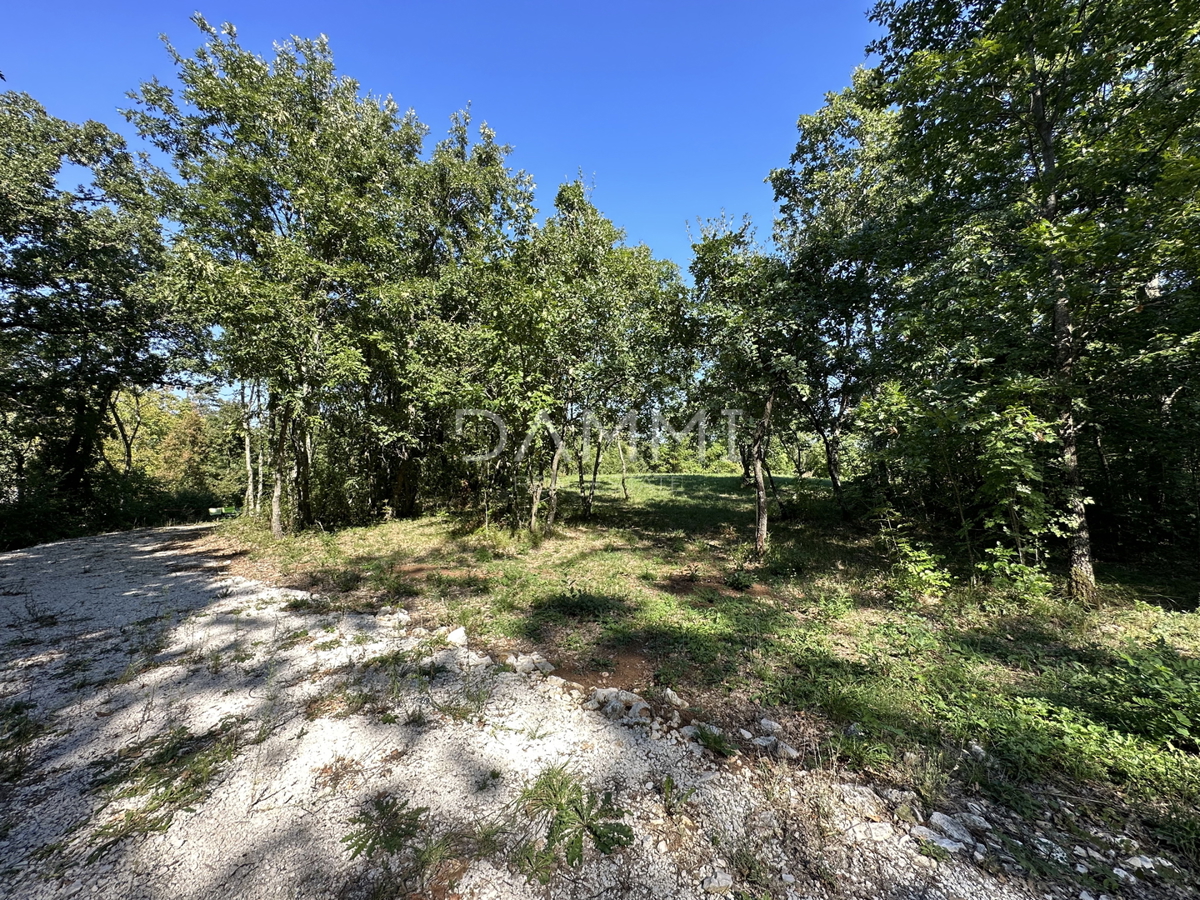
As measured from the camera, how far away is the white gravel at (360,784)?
1.90m

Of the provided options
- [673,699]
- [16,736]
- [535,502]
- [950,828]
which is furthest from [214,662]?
[535,502]

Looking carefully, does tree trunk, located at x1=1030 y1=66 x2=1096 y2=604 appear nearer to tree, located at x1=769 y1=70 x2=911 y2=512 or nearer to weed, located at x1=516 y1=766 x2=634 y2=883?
tree, located at x1=769 y1=70 x2=911 y2=512

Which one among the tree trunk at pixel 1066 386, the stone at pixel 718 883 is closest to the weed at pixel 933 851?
the stone at pixel 718 883

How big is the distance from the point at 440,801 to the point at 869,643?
168 inches

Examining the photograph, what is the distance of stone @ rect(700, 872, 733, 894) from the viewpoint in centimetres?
188

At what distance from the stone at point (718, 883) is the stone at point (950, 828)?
121 centimetres

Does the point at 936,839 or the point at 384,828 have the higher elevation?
the point at 384,828

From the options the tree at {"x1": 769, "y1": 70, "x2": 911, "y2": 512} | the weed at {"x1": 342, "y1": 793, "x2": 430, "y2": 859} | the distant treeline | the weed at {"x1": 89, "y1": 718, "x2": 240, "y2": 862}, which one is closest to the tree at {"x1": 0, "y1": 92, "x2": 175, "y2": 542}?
the distant treeline

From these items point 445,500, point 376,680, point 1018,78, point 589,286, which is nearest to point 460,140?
point 589,286

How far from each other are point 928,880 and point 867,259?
8.68 meters

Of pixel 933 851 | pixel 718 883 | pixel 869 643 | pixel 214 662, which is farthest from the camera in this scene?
pixel 869 643

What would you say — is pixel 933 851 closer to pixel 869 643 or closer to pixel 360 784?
pixel 869 643

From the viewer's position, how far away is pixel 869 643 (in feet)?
14.2

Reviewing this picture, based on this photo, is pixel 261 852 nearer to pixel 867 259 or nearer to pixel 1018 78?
pixel 867 259
